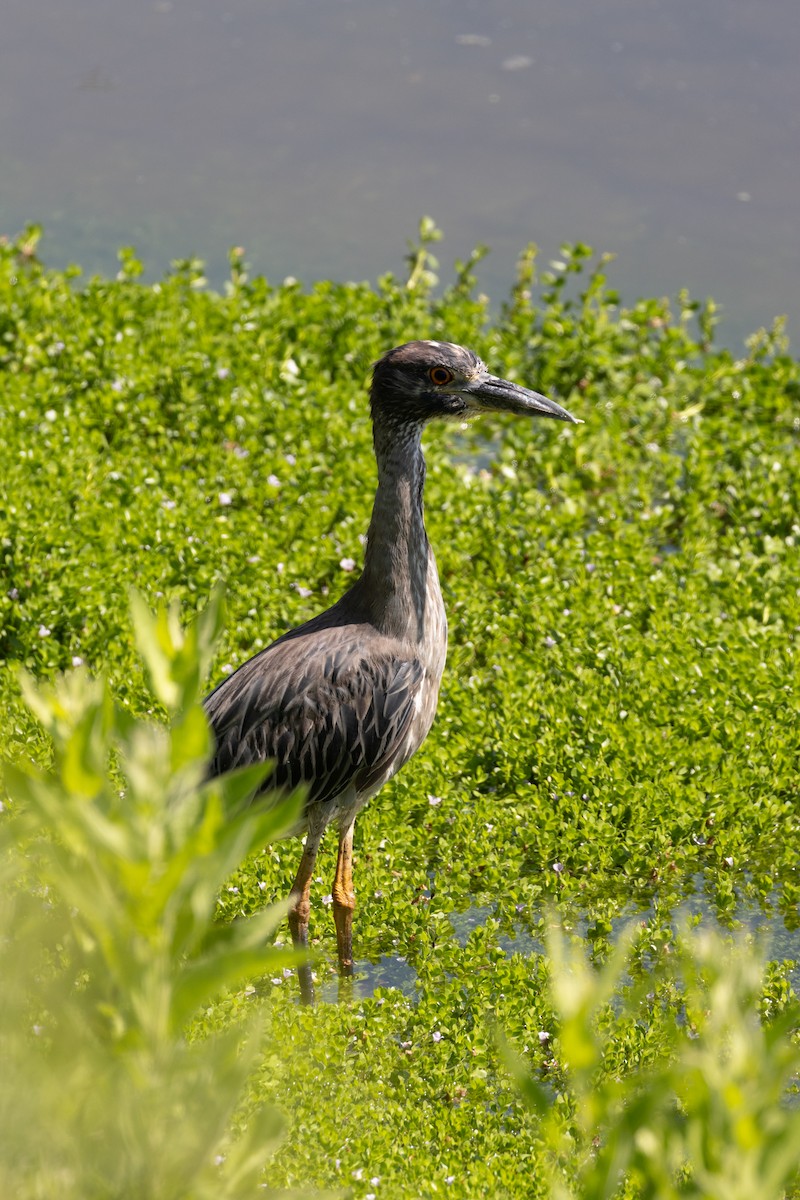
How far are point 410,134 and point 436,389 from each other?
6.90 meters

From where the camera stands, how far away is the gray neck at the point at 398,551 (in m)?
4.79

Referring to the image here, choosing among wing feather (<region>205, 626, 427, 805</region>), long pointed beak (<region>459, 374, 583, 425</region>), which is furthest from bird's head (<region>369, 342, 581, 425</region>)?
wing feather (<region>205, 626, 427, 805</region>)

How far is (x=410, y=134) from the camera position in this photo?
1120cm

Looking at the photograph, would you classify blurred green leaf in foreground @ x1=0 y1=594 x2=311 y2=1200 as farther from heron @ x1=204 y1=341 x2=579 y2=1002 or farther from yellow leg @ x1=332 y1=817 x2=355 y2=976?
yellow leg @ x1=332 y1=817 x2=355 y2=976

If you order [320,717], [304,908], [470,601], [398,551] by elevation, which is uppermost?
[470,601]

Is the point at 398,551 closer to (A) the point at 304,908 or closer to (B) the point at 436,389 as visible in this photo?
(B) the point at 436,389

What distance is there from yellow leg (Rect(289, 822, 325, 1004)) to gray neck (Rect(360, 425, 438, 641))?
748 mm

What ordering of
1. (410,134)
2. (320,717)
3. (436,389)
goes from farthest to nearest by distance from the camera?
(410,134) → (436,389) → (320,717)

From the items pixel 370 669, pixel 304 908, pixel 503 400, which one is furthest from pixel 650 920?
pixel 503 400

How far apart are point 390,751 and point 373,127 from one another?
779 cm

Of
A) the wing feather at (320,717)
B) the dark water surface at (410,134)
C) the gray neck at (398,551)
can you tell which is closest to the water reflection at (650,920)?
the wing feather at (320,717)

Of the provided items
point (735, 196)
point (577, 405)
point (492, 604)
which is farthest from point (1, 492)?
point (735, 196)

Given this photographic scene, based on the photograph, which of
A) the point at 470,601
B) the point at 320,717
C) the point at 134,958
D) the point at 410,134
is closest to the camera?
the point at 134,958

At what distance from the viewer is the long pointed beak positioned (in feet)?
16.4
